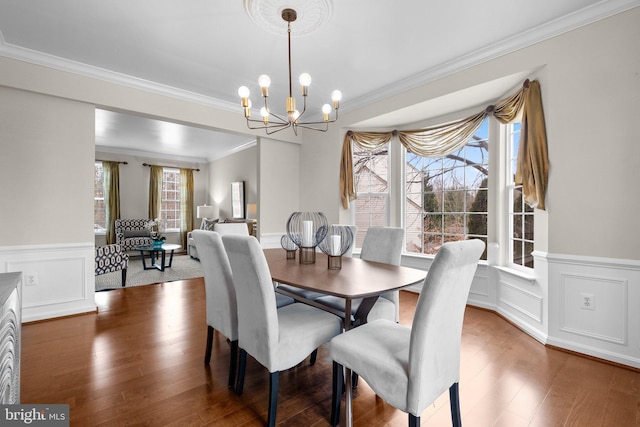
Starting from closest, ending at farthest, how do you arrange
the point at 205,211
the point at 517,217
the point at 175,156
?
the point at 517,217
the point at 205,211
the point at 175,156

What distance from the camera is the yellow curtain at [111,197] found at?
691 cm

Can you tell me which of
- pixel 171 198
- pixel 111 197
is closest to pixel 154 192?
pixel 171 198

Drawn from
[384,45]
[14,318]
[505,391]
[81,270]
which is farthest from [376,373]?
[81,270]

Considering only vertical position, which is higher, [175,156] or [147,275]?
[175,156]

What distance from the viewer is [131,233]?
22.0 ft

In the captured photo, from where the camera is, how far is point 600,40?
88.1 inches

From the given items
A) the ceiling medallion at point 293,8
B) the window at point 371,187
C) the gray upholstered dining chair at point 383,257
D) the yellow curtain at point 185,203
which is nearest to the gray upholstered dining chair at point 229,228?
the gray upholstered dining chair at point 383,257

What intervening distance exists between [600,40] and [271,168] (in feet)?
12.7

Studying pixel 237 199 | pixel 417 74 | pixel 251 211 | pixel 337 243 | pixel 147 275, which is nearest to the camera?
pixel 337 243

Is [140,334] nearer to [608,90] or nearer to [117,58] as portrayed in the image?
[117,58]

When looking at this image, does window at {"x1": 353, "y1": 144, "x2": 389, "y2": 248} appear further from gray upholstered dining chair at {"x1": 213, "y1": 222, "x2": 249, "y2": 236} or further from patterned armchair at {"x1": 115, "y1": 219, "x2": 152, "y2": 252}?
patterned armchair at {"x1": 115, "y1": 219, "x2": 152, "y2": 252}

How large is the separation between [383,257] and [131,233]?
6.47 metres

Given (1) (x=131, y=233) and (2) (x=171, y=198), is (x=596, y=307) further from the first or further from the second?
(2) (x=171, y=198)

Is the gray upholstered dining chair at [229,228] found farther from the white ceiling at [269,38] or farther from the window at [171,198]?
the window at [171,198]
